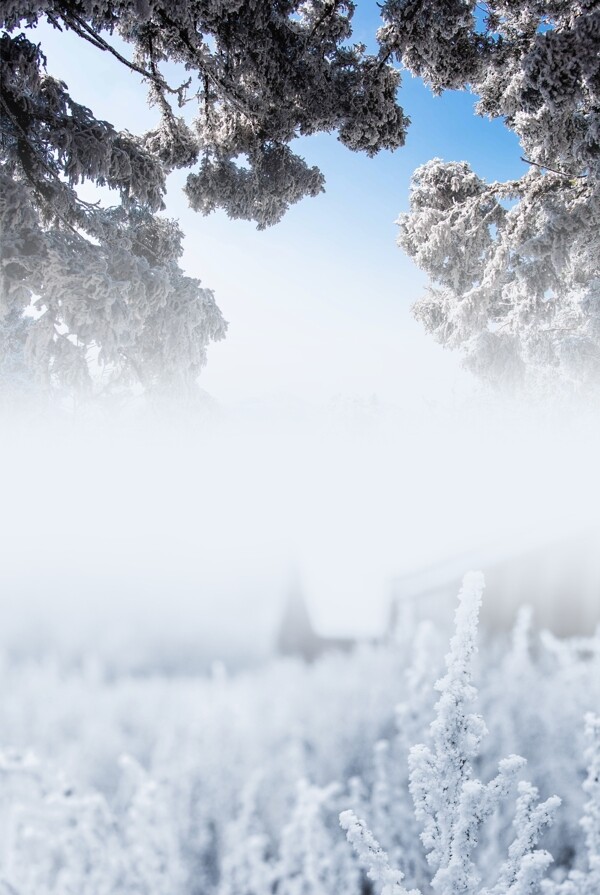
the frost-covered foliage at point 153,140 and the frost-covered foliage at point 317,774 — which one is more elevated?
the frost-covered foliage at point 153,140

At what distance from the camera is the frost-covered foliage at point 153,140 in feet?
15.0

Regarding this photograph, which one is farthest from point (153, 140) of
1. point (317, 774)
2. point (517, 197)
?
point (317, 774)

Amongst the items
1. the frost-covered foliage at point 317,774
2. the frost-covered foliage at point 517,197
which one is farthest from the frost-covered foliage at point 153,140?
the frost-covered foliage at point 317,774

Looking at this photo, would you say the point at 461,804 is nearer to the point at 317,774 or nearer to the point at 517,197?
the point at 317,774

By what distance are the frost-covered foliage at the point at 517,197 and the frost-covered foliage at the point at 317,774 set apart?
170 inches

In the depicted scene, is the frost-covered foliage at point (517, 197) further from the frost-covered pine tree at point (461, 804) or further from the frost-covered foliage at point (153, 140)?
the frost-covered pine tree at point (461, 804)

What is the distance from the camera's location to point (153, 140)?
5.96 metres

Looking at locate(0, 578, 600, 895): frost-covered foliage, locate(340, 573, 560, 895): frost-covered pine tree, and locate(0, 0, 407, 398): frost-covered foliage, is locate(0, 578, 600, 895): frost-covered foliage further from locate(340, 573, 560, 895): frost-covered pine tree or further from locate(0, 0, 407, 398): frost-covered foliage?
locate(0, 0, 407, 398): frost-covered foliage

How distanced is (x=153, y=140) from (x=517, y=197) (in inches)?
211

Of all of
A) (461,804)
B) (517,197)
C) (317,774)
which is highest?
(517,197)

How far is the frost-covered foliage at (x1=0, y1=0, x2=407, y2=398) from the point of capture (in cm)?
457

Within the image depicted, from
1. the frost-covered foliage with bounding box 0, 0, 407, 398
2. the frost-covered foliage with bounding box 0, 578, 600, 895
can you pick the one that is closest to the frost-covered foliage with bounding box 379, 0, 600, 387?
the frost-covered foliage with bounding box 0, 0, 407, 398

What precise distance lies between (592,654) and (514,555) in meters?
0.45

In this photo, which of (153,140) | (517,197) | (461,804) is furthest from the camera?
(517,197)
